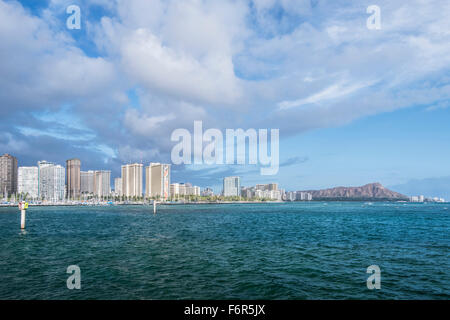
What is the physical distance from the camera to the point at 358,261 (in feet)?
96.6

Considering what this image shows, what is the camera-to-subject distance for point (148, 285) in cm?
2102

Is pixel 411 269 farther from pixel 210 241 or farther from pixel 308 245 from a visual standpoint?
pixel 210 241

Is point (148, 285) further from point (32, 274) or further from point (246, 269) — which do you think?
point (32, 274)
